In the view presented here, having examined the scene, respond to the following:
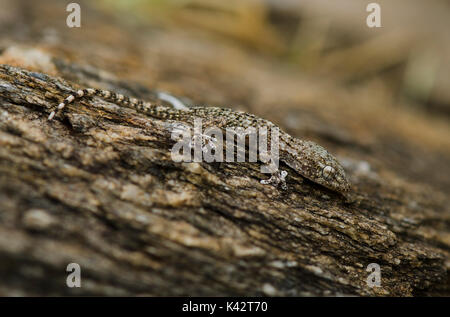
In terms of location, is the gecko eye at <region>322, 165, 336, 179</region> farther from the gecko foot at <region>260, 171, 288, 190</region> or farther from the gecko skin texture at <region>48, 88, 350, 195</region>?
the gecko foot at <region>260, 171, 288, 190</region>

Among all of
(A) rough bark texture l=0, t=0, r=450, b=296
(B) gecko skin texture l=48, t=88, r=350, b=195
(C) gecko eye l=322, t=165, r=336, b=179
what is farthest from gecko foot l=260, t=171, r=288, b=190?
(C) gecko eye l=322, t=165, r=336, b=179

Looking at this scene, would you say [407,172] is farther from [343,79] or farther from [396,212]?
[343,79]

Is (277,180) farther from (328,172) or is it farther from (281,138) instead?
(281,138)

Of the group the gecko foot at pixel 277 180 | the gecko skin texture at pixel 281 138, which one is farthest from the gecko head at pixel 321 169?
the gecko foot at pixel 277 180

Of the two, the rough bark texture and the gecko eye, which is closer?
the rough bark texture

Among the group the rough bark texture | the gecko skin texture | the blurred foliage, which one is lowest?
the rough bark texture
